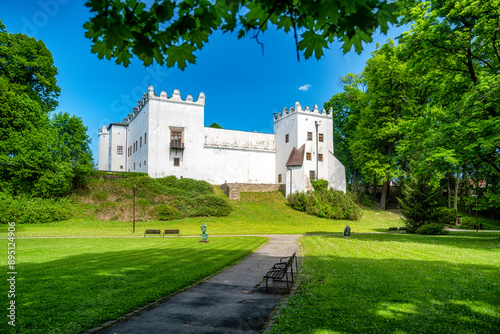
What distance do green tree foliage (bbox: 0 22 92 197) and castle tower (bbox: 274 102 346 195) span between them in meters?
26.9

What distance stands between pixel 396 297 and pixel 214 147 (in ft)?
135

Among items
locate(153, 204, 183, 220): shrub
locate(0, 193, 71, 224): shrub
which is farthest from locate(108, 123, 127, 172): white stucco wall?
locate(153, 204, 183, 220): shrub

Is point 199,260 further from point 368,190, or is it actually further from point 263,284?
point 368,190

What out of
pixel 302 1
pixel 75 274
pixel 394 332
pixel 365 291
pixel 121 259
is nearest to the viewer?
pixel 302 1

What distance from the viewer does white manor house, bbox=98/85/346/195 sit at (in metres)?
43.1

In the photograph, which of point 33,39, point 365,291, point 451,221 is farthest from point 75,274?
point 451,221

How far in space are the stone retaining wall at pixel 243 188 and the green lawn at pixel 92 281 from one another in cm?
2741

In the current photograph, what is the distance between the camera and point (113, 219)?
105ft

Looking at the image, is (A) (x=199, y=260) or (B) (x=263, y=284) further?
(A) (x=199, y=260)

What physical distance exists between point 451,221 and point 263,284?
3444 cm

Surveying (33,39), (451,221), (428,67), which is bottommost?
(451,221)

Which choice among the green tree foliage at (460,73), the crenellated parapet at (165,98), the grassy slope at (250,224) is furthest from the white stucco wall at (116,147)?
the green tree foliage at (460,73)

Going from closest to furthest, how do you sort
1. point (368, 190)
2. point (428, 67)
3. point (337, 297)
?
point (337, 297) → point (428, 67) → point (368, 190)

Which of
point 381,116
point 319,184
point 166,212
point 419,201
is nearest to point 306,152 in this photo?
point 319,184
